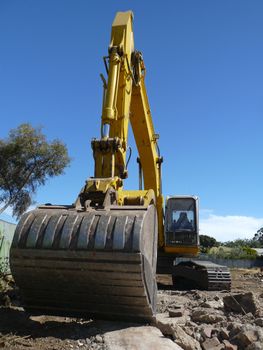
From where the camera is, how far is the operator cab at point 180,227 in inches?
517

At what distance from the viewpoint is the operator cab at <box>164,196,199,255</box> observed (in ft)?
43.1

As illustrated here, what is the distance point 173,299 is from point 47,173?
2043cm

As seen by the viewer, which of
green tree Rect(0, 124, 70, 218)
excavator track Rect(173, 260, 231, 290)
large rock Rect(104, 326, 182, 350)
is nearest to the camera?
large rock Rect(104, 326, 182, 350)

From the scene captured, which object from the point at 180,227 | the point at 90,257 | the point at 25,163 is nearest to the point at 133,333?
the point at 90,257

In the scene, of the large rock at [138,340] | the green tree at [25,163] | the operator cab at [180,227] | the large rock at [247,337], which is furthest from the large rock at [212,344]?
the green tree at [25,163]

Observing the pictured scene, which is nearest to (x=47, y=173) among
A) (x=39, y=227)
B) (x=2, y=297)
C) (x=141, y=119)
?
(x=141, y=119)

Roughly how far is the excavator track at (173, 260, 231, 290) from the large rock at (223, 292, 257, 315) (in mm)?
5194

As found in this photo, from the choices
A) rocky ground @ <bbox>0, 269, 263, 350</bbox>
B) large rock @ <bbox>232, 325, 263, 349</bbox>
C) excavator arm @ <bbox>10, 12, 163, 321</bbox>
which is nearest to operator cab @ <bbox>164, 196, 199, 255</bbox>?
rocky ground @ <bbox>0, 269, 263, 350</bbox>

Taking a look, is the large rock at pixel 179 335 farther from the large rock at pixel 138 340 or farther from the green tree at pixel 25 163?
the green tree at pixel 25 163

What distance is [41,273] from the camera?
617cm

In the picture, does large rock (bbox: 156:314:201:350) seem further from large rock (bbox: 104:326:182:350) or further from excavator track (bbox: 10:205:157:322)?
excavator track (bbox: 10:205:157:322)

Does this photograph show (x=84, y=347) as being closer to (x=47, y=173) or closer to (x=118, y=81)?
(x=118, y=81)

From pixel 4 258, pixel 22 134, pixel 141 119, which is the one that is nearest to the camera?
pixel 141 119

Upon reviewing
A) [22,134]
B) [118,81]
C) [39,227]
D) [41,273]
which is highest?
[22,134]
